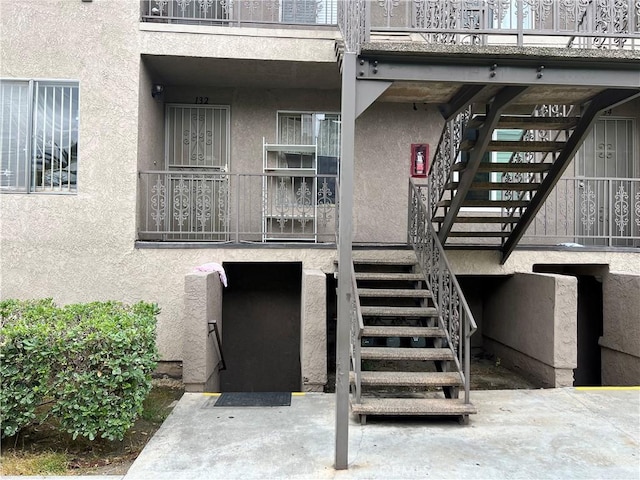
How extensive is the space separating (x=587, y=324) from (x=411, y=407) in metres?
4.79

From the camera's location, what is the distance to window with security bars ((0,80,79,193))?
648 centimetres

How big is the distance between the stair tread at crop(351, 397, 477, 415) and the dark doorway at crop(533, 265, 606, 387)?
3.63 metres

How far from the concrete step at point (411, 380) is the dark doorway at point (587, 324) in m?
3.38

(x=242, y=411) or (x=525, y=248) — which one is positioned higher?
(x=525, y=248)

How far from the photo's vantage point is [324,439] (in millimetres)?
4250

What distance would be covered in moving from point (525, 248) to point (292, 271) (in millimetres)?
3593

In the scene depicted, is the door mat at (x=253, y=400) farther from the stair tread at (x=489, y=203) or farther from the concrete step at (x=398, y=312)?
the stair tread at (x=489, y=203)

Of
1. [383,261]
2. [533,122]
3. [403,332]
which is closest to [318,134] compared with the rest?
[383,261]

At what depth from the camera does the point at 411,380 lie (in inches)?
193

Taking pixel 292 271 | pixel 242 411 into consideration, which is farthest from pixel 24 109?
pixel 242 411

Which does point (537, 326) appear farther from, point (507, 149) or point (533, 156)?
point (533, 156)

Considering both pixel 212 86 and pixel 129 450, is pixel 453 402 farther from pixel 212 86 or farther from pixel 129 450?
pixel 212 86

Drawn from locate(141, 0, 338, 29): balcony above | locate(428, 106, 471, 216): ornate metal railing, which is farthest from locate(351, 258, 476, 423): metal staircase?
locate(141, 0, 338, 29): balcony above

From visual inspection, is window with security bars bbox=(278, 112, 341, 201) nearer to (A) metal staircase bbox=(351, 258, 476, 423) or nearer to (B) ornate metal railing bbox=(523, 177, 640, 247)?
(A) metal staircase bbox=(351, 258, 476, 423)
